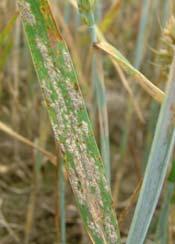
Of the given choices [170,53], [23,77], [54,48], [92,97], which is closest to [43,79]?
[54,48]

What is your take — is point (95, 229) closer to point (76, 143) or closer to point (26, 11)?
point (76, 143)

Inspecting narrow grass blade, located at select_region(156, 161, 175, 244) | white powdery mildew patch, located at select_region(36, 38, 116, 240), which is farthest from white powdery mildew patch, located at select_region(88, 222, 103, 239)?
narrow grass blade, located at select_region(156, 161, 175, 244)

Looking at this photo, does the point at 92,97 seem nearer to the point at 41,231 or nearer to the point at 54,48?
the point at 41,231

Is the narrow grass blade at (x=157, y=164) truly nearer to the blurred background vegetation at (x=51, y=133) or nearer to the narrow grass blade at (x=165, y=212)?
the narrow grass blade at (x=165, y=212)

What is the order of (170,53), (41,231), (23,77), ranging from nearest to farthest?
(170,53) → (41,231) → (23,77)

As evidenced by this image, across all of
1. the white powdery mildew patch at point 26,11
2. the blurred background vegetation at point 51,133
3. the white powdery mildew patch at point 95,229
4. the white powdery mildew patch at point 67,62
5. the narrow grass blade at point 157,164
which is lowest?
the blurred background vegetation at point 51,133

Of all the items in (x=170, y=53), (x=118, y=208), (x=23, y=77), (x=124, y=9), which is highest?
(x=170, y=53)

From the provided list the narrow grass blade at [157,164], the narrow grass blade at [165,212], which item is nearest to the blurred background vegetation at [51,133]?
the narrow grass blade at [165,212]
